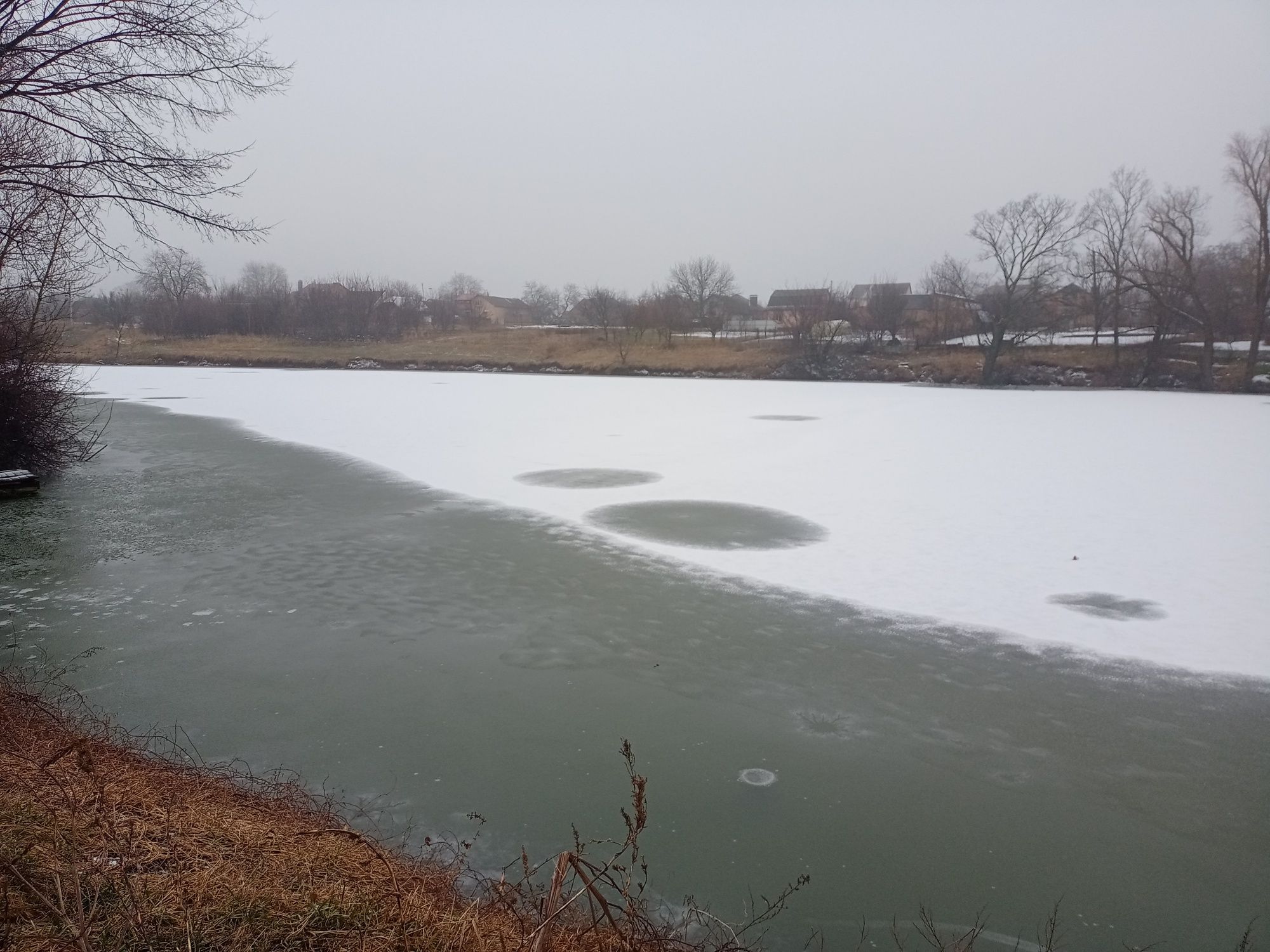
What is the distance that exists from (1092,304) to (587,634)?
53190mm

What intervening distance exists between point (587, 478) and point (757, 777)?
1008 centimetres

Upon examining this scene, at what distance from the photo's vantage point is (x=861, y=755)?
17.1 feet

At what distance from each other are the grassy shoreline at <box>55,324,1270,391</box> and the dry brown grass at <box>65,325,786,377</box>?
90 mm

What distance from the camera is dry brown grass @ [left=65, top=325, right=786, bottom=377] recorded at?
51.7 meters

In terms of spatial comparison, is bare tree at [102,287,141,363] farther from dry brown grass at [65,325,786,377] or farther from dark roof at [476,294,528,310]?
dark roof at [476,294,528,310]

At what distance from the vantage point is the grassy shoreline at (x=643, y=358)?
145 feet

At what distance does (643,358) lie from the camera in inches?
2101

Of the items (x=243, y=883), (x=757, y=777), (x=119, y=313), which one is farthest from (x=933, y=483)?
(x=119, y=313)

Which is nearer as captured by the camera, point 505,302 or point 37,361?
point 37,361

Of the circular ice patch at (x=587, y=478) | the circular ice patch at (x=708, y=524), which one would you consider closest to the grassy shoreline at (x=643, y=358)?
the circular ice patch at (x=587, y=478)

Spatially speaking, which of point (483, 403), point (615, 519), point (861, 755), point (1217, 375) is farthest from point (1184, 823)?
point (1217, 375)

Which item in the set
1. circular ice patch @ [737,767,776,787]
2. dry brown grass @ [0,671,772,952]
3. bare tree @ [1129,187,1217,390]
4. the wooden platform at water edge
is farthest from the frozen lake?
bare tree @ [1129,187,1217,390]

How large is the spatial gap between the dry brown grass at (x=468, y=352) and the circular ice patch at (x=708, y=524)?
37.3 meters

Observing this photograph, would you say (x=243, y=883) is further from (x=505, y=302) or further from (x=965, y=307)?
(x=505, y=302)
